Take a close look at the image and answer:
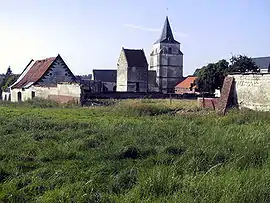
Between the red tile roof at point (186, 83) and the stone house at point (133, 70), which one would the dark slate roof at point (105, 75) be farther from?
the red tile roof at point (186, 83)

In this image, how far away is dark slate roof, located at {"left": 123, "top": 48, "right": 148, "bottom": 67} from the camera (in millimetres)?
57287

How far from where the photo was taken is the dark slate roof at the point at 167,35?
2783 inches

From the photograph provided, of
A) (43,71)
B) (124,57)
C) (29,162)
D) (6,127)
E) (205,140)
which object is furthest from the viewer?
(124,57)

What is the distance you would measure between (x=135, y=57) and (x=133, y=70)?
2708mm

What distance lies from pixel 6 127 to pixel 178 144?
17.9 ft

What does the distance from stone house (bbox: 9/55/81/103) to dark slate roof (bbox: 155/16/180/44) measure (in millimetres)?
34938

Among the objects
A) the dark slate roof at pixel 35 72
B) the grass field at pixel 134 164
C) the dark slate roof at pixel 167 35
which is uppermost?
the dark slate roof at pixel 167 35

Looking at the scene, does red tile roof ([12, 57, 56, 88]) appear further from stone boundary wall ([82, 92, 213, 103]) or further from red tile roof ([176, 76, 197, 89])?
red tile roof ([176, 76, 197, 89])

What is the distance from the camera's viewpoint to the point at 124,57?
58.0m

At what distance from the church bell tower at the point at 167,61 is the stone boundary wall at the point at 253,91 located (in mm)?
45665

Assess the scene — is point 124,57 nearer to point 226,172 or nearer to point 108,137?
point 108,137

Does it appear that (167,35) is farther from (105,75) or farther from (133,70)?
(133,70)

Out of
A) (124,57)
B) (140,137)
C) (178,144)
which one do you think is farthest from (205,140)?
(124,57)

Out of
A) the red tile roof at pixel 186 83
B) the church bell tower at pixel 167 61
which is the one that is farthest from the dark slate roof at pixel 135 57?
the church bell tower at pixel 167 61
